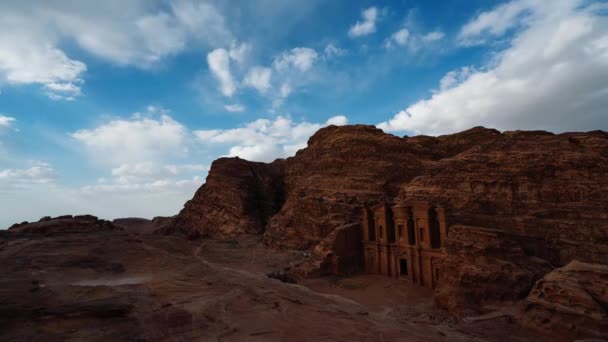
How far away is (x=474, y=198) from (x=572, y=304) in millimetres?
15408

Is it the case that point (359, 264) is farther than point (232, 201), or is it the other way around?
point (232, 201)

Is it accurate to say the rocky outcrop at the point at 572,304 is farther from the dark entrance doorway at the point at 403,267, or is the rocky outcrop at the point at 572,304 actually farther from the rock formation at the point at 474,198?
the dark entrance doorway at the point at 403,267

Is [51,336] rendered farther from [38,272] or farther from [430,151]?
[430,151]

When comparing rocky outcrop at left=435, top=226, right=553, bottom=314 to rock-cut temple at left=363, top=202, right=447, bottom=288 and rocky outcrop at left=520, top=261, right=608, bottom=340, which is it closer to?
rocky outcrop at left=520, top=261, right=608, bottom=340

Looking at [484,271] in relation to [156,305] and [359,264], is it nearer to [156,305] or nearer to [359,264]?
[359,264]

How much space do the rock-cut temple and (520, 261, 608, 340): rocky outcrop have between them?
32.9 ft

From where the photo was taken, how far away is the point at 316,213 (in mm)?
42875

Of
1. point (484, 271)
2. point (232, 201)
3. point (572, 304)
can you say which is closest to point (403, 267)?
point (484, 271)

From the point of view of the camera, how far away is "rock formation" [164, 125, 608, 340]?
21344 mm

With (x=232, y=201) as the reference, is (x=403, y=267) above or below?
below

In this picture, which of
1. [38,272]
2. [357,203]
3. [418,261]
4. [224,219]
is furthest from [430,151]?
[38,272]

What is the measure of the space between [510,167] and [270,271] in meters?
24.6

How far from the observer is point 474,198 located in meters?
29.3

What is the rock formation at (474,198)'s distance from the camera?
70.0 ft
